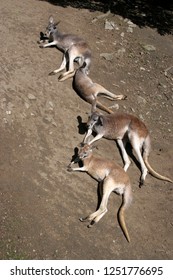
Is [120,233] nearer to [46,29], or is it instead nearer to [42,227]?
[42,227]

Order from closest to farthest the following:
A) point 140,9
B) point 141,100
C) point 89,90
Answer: point 89,90
point 141,100
point 140,9

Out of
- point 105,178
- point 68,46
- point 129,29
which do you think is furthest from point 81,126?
point 129,29

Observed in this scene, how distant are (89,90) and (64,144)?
167 cm

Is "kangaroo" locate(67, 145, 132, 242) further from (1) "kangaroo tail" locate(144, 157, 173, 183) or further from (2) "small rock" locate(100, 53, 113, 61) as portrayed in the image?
(2) "small rock" locate(100, 53, 113, 61)

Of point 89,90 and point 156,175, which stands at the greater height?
point 89,90

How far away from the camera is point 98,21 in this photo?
43.1 ft

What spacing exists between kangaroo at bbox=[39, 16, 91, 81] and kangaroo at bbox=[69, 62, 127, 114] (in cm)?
32

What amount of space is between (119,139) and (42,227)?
8.74 ft

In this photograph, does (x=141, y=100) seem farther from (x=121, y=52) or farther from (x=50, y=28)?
(x=50, y=28)

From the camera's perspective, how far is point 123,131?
8.87 metres

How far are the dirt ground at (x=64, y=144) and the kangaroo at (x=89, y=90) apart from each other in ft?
0.41

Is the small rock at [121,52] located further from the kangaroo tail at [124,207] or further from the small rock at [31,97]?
the kangaroo tail at [124,207]

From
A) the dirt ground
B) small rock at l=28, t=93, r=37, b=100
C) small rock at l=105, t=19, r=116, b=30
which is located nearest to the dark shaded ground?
small rock at l=105, t=19, r=116, b=30

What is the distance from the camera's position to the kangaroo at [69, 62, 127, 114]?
31.5 feet
